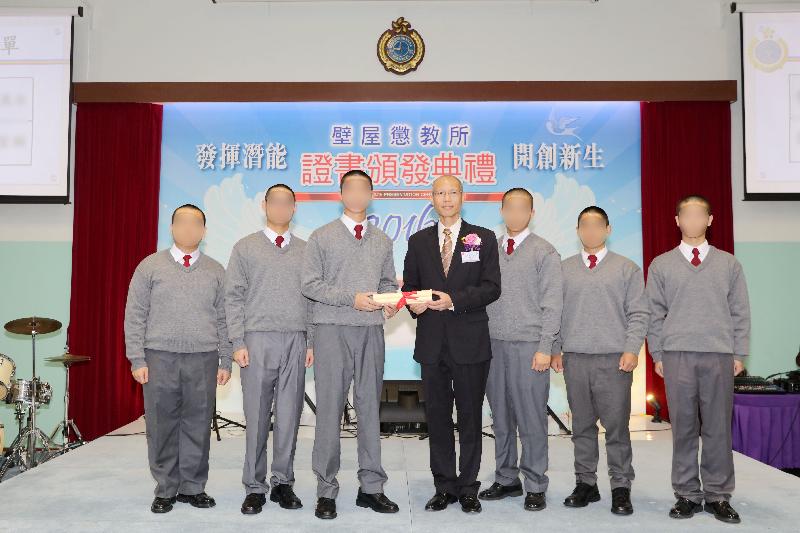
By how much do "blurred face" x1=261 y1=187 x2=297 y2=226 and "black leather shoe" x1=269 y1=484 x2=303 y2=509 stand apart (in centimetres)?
134

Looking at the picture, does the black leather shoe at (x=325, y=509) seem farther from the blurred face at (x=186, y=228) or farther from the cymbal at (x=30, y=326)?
the cymbal at (x=30, y=326)

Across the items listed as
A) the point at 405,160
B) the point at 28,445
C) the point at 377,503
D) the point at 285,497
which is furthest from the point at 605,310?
the point at 28,445

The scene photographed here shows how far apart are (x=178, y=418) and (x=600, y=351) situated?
2.18 m

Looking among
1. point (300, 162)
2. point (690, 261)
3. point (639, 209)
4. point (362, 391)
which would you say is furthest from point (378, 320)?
point (639, 209)

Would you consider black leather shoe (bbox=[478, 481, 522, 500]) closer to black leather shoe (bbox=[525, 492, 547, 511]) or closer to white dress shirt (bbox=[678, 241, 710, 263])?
black leather shoe (bbox=[525, 492, 547, 511])

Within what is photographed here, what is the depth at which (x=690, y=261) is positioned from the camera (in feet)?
10.9

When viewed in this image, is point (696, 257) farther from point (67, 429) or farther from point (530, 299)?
point (67, 429)

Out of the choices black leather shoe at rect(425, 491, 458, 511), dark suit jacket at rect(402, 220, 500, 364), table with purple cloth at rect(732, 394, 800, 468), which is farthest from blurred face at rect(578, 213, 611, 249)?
table with purple cloth at rect(732, 394, 800, 468)

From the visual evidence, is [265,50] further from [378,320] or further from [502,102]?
[378,320]

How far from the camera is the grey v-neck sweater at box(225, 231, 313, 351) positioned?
3326mm

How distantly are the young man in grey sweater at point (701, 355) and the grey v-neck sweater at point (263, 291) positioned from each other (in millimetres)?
1883

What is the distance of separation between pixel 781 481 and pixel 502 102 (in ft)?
13.1

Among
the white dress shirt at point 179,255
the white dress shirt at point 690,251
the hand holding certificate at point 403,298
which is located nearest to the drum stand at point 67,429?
the white dress shirt at point 179,255

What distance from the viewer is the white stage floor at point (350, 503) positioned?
302 centimetres
